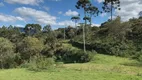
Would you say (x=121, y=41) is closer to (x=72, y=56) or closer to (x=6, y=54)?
(x=72, y=56)

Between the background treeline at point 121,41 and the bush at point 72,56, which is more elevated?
the background treeline at point 121,41

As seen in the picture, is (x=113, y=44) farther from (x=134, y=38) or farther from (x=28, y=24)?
(x=28, y=24)

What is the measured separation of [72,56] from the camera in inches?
1754

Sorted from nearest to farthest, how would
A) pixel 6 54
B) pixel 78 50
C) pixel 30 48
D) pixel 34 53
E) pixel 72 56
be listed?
pixel 72 56
pixel 6 54
pixel 78 50
pixel 30 48
pixel 34 53

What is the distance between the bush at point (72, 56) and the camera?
125ft

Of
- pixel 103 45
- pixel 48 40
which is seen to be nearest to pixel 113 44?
pixel 103 45

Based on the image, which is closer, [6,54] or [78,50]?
[6,54]

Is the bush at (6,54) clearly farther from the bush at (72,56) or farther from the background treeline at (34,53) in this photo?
the bush at (72,56)

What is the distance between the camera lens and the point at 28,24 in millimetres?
100375

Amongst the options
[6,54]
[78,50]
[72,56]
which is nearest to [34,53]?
[6,54]

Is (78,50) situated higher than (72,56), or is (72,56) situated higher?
(78,50)

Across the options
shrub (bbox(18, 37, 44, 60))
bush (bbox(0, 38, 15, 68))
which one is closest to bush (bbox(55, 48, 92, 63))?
shrub (bbox(18, 37, 44, 60))

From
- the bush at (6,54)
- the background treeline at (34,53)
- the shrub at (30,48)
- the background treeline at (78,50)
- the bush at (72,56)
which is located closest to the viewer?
the bush at (72,56)

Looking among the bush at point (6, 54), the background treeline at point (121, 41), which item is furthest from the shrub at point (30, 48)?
the background treeline at point (121, 41)
